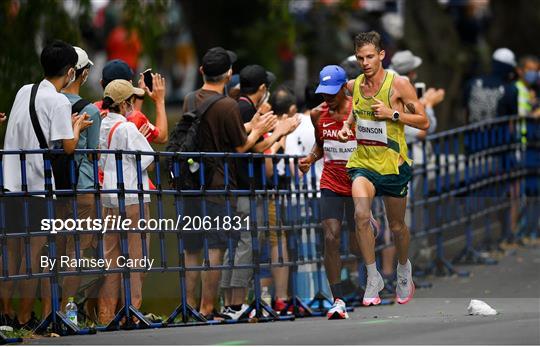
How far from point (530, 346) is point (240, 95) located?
4.72 m

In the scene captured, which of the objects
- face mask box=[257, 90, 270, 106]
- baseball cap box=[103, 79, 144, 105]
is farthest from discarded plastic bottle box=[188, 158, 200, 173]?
face mask box=[257, 90, 270, 106]

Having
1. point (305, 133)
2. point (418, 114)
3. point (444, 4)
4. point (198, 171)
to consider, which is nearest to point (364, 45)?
point (418, 114)

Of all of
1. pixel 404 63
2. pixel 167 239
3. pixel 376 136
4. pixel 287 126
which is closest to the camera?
pixel 376 136

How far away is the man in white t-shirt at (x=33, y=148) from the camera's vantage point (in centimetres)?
1320

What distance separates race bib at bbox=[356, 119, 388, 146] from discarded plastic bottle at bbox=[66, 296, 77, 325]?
245 centimetres

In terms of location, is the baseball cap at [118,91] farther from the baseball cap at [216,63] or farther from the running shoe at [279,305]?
the running shoe at [279,305]

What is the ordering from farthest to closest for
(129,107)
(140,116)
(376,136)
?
1. (140,116)
2. (129,107)
3. (376,136)

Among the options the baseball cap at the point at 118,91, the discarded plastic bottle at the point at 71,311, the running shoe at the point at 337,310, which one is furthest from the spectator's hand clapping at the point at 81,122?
the running shoe at the point at 337,310

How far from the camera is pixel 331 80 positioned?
556 inches

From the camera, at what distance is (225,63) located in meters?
14.8

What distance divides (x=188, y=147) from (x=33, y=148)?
1536 millimetres

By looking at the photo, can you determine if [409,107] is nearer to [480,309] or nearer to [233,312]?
[480,309]

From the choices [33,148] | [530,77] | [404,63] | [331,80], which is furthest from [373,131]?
[530,77]

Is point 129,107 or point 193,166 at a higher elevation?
point 129,107
